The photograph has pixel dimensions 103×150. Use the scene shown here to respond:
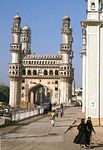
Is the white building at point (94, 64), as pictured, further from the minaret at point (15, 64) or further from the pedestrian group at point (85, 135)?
the minaret at point (15, 64)

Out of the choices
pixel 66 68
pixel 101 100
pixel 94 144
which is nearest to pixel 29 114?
pixel 101 100

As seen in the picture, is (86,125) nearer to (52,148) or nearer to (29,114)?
(52,148)

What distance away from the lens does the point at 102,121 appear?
22.3 metres

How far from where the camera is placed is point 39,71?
9625 cm

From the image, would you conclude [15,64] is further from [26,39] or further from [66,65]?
[26,39]

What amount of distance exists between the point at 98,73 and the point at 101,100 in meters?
1.48

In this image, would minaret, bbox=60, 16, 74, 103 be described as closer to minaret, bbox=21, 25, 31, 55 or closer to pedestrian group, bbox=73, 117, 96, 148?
minaret, bbox=21, 25, 31, 55

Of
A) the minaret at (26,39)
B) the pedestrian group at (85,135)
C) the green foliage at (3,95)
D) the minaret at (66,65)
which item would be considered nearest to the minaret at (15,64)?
the minaret at (66,65)

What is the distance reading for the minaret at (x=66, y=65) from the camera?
9056 centimetres

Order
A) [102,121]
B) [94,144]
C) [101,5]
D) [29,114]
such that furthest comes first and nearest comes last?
[29,114]
[101,5]
[102,121]
[94,144]

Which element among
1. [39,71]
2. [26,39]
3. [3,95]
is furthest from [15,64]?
[3,95]

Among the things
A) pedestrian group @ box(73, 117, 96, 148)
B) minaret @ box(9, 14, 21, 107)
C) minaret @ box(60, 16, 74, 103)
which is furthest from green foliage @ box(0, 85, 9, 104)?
pedestrian group @ box(73, 117, 96, 148)

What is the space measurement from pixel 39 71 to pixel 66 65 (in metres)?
7.76

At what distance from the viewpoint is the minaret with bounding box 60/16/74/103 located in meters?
90.6
